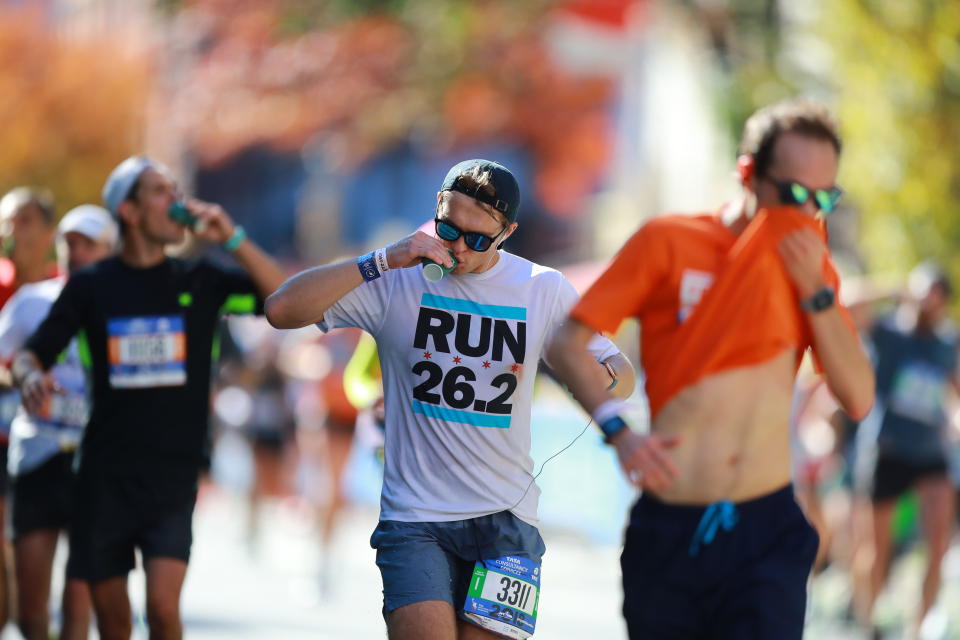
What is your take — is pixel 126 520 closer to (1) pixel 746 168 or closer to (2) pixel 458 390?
(2) pixel 458 390

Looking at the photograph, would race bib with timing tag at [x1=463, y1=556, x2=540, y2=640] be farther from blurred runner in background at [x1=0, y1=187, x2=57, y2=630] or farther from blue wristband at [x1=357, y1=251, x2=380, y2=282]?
blurred runner in background at [x1=0, y1=187, x2=57, y2=630]

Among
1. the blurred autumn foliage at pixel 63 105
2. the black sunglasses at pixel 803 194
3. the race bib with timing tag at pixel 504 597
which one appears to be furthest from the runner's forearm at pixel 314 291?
the blurred autumn foliage at pixel 63 105

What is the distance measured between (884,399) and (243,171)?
3743cm

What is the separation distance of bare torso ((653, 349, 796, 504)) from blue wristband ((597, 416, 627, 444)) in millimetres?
243

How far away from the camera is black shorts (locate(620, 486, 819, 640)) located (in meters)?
4.96

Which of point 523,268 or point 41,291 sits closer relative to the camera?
point 523,268

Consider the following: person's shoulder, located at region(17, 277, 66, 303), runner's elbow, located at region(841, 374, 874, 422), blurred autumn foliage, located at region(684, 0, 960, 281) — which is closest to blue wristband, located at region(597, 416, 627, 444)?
runner's elbow, located at region(841, 374, 874, 422)

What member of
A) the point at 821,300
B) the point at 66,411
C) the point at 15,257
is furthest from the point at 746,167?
the point at 15,257

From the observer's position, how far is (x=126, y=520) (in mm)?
7070

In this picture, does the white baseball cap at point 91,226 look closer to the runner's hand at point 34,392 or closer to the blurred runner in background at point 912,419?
the runner's hand at point 34,392

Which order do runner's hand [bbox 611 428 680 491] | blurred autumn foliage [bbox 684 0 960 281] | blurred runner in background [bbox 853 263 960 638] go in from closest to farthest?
runner's hand [bbox 611 428 680 491], blurred runner in background [bbox 853 263 960 638], blurred autumn foliage [bbox 684 0 960 281]

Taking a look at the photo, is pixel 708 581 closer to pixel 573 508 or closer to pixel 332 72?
pixel 573 508

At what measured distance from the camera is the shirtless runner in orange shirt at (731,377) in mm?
4984

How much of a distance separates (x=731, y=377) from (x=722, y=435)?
174 millimetres
